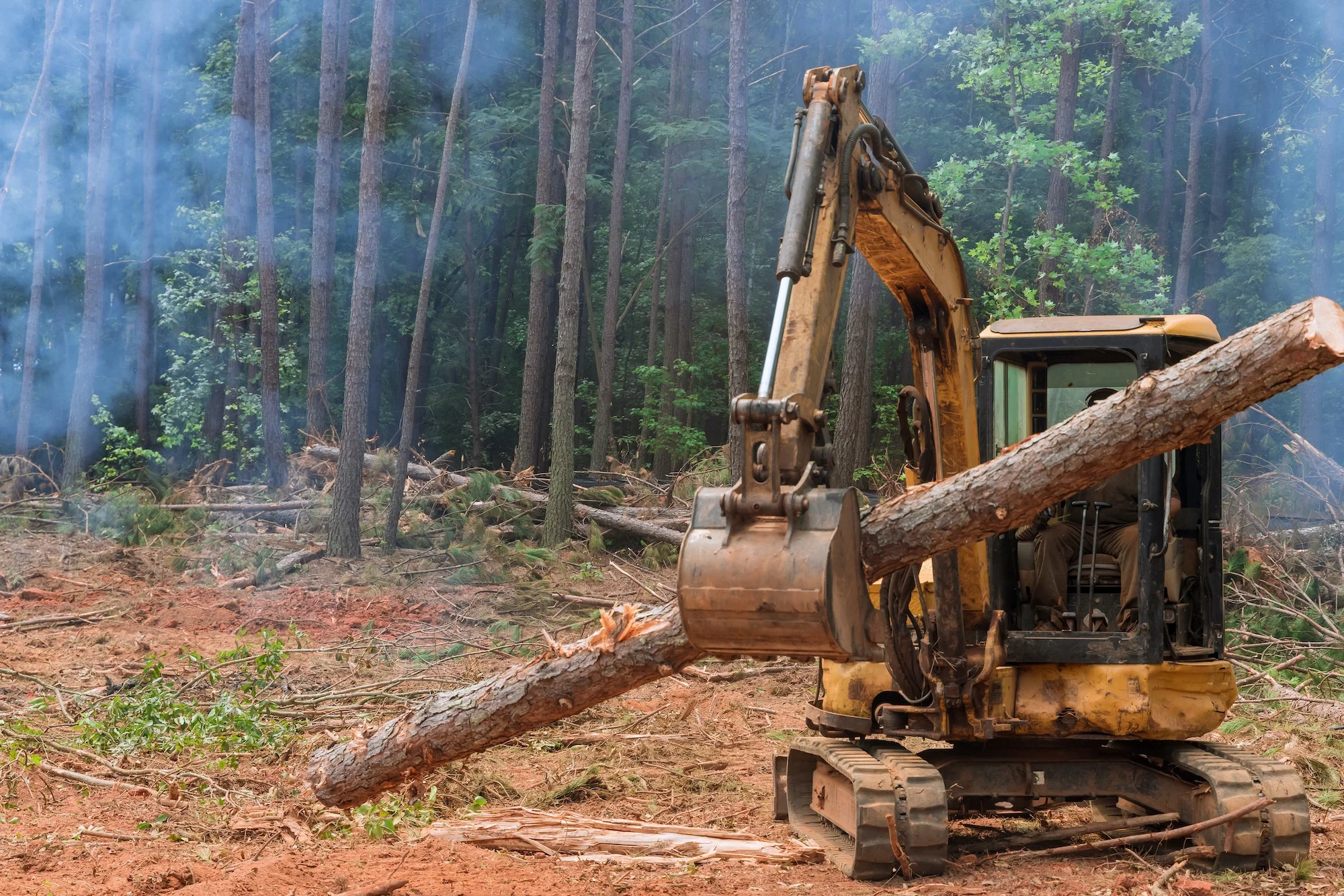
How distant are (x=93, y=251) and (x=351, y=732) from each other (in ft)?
63.0

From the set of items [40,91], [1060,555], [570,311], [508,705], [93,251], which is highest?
[40,91]

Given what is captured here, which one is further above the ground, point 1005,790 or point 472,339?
point 472,339

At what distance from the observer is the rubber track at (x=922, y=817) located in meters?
5.82

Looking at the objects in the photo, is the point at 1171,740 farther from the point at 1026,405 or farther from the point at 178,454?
the point at 178,454

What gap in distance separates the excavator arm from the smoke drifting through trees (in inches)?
533

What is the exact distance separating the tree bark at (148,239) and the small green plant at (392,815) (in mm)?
23102

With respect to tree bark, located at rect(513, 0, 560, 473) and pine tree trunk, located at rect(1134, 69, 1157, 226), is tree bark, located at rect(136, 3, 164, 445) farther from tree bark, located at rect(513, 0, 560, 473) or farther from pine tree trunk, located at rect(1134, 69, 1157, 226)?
pine tree trunk, located at rect(1134, 69, 1157, 226)

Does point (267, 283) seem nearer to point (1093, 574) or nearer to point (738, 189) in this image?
point (738, 189)

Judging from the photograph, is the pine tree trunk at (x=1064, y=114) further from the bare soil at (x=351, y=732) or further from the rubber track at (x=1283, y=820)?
the rubber track at (x=1283, y=820)

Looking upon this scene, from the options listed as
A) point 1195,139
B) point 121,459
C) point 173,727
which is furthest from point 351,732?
point 1195,139

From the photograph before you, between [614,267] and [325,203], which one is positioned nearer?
[325,203]

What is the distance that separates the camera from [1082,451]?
4.94 m

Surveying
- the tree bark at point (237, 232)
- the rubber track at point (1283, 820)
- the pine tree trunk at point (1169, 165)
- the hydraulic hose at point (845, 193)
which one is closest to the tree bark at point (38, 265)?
the tree bark at point (237, 232)

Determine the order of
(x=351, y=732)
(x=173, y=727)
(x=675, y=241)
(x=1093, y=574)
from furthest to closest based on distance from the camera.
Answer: (x=675, y=241), (x=173, y=727), (x=351, y=732), (x=1093, y=574)
